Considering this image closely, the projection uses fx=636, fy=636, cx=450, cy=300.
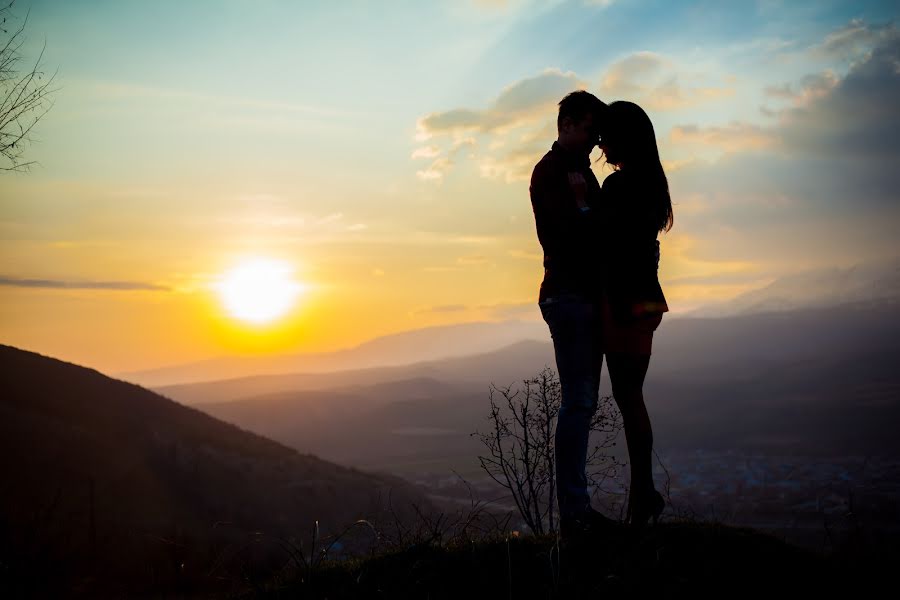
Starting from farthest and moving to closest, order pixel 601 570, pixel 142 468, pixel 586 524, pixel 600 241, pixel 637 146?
pixel 142 468 → pixel 637 146 → pixel 600 241 → pixel 586 524 → pixel 601 570

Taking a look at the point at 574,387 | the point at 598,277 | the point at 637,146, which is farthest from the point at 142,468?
the point at 637,146

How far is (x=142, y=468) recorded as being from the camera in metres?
41.9

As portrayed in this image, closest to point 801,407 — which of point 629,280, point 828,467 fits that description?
point 828,467

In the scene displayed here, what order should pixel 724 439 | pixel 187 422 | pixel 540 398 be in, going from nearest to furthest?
1. pixel 540 398
2. pixel 187 422
3. pixel 724 439

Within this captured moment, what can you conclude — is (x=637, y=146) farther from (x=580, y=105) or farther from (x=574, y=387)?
(x=574, y=387)

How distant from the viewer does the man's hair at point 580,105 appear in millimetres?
4520

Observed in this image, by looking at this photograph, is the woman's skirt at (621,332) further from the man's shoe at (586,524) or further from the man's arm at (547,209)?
the man's shoe at (586,524)

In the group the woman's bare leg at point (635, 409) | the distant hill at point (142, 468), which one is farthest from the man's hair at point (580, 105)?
the distant hill at point (142, 468)

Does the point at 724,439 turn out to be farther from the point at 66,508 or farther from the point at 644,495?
the point at 644,495

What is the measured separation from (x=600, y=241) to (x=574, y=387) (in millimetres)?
1029

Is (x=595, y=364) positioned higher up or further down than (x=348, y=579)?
higher up

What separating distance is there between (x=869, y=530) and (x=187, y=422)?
180 feet

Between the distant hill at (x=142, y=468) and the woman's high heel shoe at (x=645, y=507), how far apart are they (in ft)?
82.6

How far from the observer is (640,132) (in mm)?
4570
